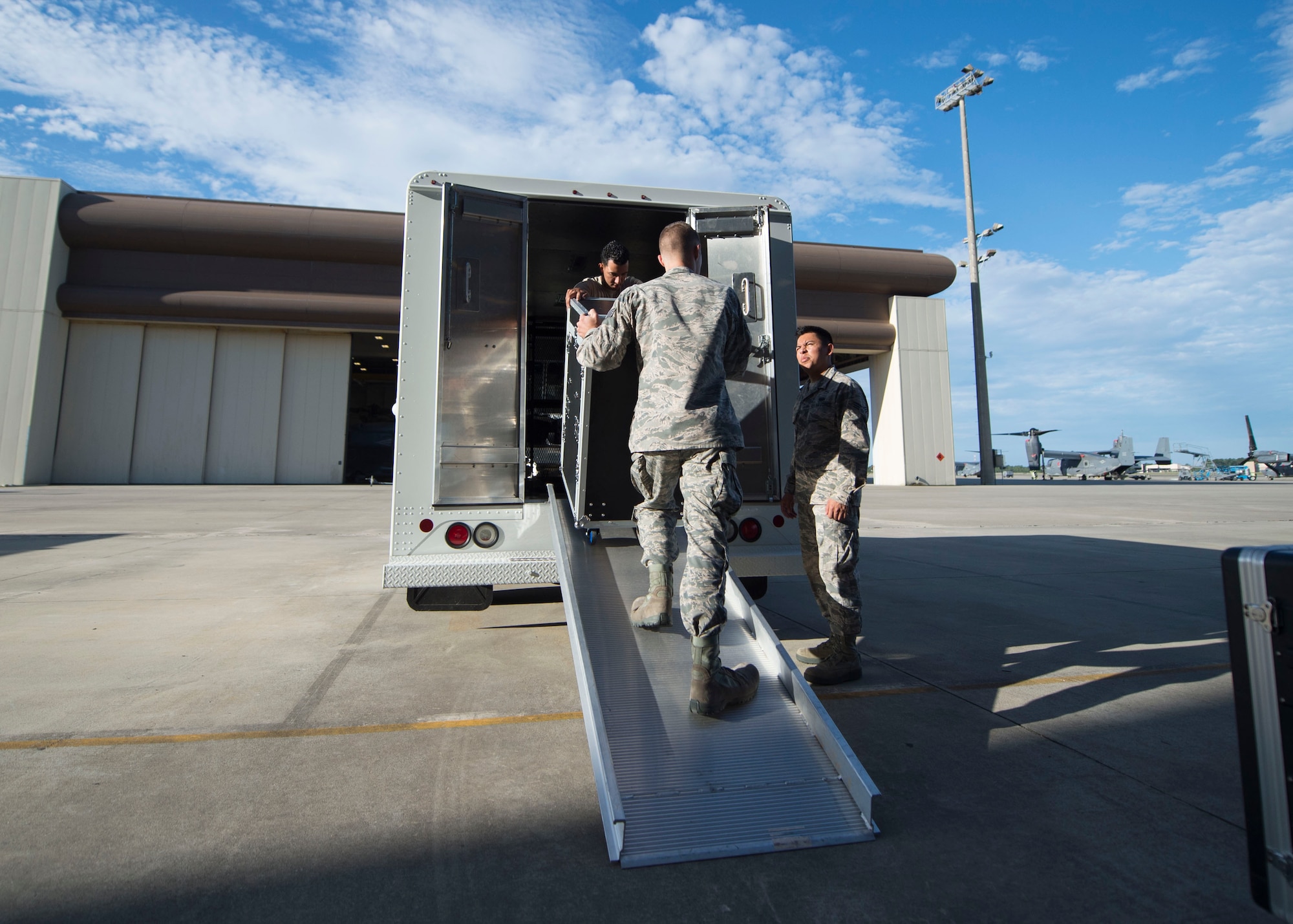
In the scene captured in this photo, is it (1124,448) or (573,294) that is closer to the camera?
(573,294)

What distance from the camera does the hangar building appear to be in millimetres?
20625

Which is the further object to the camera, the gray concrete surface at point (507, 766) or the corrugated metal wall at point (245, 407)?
the corrugated metal wall at point (245, 407)

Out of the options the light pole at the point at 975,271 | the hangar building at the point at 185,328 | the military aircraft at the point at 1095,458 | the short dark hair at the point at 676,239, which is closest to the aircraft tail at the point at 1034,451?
the military aircraft at the point at 1095,458

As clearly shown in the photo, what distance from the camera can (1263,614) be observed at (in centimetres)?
116

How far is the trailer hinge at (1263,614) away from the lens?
1143mm

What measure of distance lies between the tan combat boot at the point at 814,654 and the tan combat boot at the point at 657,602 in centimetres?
101

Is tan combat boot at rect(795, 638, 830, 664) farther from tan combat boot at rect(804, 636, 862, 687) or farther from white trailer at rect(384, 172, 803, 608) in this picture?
white trailer at rect(384, 172, 803, 608)

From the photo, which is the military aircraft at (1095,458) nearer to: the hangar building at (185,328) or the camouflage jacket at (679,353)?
the hangar building at (185,328)

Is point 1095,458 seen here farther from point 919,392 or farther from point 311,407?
point 311,407

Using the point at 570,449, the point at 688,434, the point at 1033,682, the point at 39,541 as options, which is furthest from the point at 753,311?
the point at 39,541

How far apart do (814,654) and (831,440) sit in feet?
3.62

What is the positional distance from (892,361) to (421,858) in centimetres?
2784

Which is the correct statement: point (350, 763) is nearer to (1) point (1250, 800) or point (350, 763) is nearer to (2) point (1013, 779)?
→ (2) point (1013, 779)

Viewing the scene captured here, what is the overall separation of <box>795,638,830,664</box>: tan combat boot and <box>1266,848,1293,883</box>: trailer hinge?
2.13m
